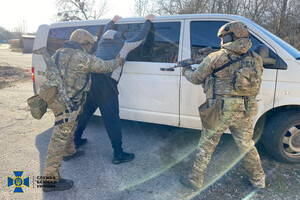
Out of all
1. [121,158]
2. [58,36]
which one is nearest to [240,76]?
[121,158]

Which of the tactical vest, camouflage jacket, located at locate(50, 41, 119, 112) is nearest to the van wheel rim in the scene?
the tactical vest

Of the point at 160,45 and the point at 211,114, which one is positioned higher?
the point at 160,45

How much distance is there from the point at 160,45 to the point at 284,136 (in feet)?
7.27

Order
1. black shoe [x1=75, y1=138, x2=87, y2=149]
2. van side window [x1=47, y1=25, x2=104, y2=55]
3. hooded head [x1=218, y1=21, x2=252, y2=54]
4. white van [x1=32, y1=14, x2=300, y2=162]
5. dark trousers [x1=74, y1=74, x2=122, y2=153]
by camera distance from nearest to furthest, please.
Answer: hooded head [x1=218, y1=21, x2=252, y2=54] → white van [x1=32, y1=14, x2=300, y2=162] → dark trousers [x1=74, y1=74, x2=122, y2=153] → black shoe [x1=75, y1=138, x2=87, y2=149] → van side window [x1=47, y1=25, x2=104, y2=55]

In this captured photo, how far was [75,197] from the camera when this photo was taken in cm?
238

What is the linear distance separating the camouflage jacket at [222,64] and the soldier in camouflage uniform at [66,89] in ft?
3.77

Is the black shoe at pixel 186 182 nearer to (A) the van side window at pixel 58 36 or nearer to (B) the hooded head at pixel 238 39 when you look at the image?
(B) the hooded head at pixel 238 39

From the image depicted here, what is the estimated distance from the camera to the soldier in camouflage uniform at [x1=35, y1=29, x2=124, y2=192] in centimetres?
240

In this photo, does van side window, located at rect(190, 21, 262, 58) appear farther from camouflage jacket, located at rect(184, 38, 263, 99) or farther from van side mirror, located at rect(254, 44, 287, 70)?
camouflage jacket, located at rect(184, 38, 263, 99)

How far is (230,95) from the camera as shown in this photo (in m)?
2.21

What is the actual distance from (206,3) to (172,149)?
13.0 meters

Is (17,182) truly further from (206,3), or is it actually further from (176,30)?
(206,3)

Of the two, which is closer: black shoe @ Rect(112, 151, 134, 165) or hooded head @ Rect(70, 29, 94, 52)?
hooded head @ Rect(70, 29, 94, 52)

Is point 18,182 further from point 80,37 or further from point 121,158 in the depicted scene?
point 80,37
